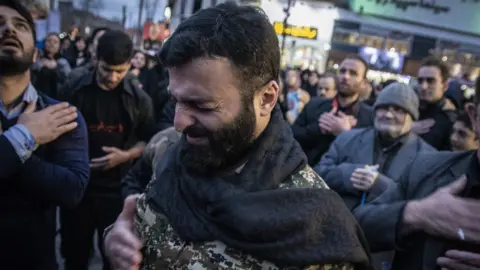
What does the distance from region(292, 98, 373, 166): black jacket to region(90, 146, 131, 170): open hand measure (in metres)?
1.69

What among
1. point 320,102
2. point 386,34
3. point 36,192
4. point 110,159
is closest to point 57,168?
point 36,192

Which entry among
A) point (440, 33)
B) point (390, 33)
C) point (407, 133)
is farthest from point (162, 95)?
point (440, 33)

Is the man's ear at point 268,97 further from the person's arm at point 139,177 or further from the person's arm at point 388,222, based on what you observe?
the person's arm at point 139,177

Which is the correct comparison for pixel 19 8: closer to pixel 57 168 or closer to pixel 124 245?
pixel 57 168

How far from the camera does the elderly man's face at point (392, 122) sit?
3375 millimetres

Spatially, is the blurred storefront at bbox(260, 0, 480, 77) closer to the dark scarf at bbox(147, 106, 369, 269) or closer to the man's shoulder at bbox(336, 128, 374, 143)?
the man's shoulder at bbox(336, 128, 374, 143)

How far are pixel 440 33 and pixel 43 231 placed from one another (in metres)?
37.8

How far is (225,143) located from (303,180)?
254mm

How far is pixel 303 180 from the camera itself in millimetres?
1349

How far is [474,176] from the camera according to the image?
1468mm

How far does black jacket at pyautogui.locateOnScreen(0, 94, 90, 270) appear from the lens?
6.70 feet

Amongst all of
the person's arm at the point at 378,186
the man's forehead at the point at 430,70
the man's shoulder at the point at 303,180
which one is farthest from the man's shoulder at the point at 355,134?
the man's shoulder at the point at 303,180

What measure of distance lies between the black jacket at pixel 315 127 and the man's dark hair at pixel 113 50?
1773 millimetres

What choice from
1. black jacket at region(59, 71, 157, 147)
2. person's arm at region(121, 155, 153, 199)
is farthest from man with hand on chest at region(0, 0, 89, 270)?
black jacket at region(59, 71, 157, 147)
